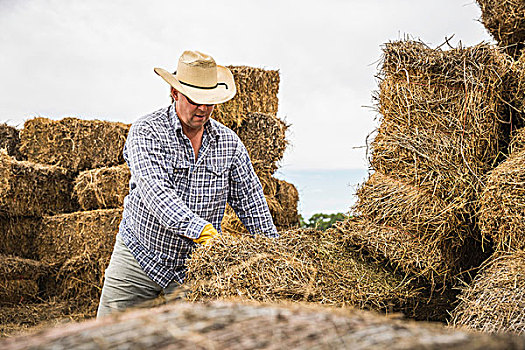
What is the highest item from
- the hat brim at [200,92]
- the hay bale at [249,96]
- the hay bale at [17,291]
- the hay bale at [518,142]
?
the hay bale at [249,96]

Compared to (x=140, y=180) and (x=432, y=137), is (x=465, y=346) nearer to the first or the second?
(x=140, y=180)

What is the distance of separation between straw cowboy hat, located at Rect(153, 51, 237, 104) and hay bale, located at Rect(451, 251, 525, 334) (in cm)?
166

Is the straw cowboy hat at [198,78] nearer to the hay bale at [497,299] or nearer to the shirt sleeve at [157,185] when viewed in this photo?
the shirt sleeve at [157,185]

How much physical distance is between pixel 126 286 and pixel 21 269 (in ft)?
8.86

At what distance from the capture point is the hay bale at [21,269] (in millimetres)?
5160

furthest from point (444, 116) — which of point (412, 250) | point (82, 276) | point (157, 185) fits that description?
point (82, 276)

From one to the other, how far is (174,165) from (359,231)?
3.81 ft

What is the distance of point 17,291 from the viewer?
5.25 metres

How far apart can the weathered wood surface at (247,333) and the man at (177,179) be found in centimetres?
165

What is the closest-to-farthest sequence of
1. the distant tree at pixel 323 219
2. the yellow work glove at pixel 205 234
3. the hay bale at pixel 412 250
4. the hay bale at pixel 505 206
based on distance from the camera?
the yellow work glove at pixel 205 234 → the hay bale at pixel 505 206 → the hay bale at pixel 412 250 → the distant tree at pixel 323 219

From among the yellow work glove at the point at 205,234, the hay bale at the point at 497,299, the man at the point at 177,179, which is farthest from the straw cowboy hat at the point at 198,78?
the hay bale at the point at 497,299

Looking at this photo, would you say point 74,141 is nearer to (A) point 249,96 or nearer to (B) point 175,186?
(A) point 249,96

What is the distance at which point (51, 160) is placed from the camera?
557 cm

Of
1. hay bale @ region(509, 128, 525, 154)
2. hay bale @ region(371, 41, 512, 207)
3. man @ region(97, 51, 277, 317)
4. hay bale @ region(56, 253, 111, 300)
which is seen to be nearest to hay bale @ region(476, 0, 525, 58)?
hay bale @ region(371, 41, 512, 207)
